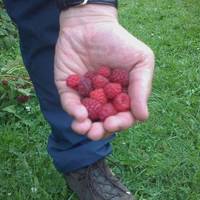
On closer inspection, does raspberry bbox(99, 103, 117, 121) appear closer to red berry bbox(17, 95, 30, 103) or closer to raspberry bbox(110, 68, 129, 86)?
raspberry bbox(110, 68, 129, 86)

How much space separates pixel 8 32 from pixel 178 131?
4.87 ft

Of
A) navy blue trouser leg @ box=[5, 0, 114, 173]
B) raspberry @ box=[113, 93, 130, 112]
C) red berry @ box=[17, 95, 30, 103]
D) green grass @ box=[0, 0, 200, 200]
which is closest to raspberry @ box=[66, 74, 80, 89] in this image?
raspberry @ box=[113, 93, 130, 112]

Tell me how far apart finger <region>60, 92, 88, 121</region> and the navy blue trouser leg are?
0.43 m

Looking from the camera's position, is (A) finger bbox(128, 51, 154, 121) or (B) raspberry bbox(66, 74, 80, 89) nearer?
(A) finger bbox(128, 51, 154, 121)

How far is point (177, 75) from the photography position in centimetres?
292

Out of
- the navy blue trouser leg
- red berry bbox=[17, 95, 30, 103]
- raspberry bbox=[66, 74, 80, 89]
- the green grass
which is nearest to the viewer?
raspberry bbox=[66, 74, 80, 89]

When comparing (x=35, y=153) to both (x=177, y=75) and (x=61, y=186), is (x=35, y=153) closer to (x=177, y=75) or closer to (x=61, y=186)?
(x=61, y=186)

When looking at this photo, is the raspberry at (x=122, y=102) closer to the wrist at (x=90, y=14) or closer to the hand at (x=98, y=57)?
the hand at (x=98, y=57)

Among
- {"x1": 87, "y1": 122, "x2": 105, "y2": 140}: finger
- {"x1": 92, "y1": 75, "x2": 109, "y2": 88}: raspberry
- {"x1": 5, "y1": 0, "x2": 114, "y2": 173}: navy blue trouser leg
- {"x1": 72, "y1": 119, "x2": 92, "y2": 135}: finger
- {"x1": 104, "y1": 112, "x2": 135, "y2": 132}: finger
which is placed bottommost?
{"x1": 5, "y1": 0, "x2": 114, "y2": 173}: navy blue trouser leg

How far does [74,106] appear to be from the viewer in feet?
4.43

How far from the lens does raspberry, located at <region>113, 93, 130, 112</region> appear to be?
1.32m

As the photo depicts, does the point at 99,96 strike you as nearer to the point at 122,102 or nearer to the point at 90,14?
the point at 122,102

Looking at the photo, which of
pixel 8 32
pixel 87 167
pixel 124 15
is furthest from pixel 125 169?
pixel 124 15

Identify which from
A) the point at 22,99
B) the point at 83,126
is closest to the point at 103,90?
the point at 83,126
